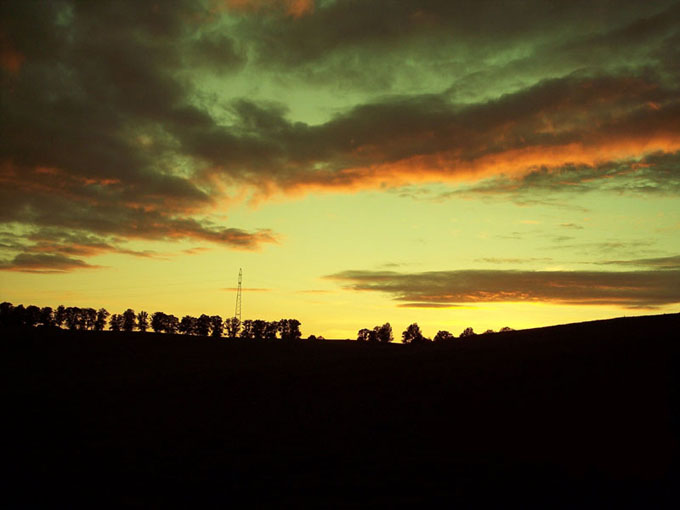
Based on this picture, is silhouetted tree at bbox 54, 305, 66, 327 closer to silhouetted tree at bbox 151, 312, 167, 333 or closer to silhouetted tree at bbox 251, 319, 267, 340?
silhouetted tree at bbox 151, 312, 167, 333

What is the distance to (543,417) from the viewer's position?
80.6 ft

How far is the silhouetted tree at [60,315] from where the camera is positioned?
172950 millimetres

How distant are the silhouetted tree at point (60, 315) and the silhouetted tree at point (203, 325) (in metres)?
45.3

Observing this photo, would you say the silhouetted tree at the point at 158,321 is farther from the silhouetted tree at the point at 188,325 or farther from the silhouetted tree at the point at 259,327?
the silhouetted tree at the point at 259,327

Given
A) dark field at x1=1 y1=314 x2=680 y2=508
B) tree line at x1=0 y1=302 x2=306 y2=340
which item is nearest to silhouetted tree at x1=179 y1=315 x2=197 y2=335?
tree line at x1=0 y1=302 x2=306 y2=340

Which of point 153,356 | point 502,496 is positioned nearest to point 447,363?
point 502,496

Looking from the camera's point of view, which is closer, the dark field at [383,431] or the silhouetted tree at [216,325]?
the dark field at [383,431]

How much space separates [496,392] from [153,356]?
56485 millimetres

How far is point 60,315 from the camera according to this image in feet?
573

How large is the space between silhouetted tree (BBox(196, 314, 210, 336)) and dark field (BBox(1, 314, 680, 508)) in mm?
132629

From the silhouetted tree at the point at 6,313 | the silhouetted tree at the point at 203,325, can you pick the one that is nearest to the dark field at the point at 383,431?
the silhouetted tree at the point at 6,313

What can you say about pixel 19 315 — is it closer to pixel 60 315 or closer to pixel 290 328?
pixel 60 315

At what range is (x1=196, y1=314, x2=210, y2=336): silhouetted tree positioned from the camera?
177 metres

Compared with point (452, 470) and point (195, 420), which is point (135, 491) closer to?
point (452, 470)
